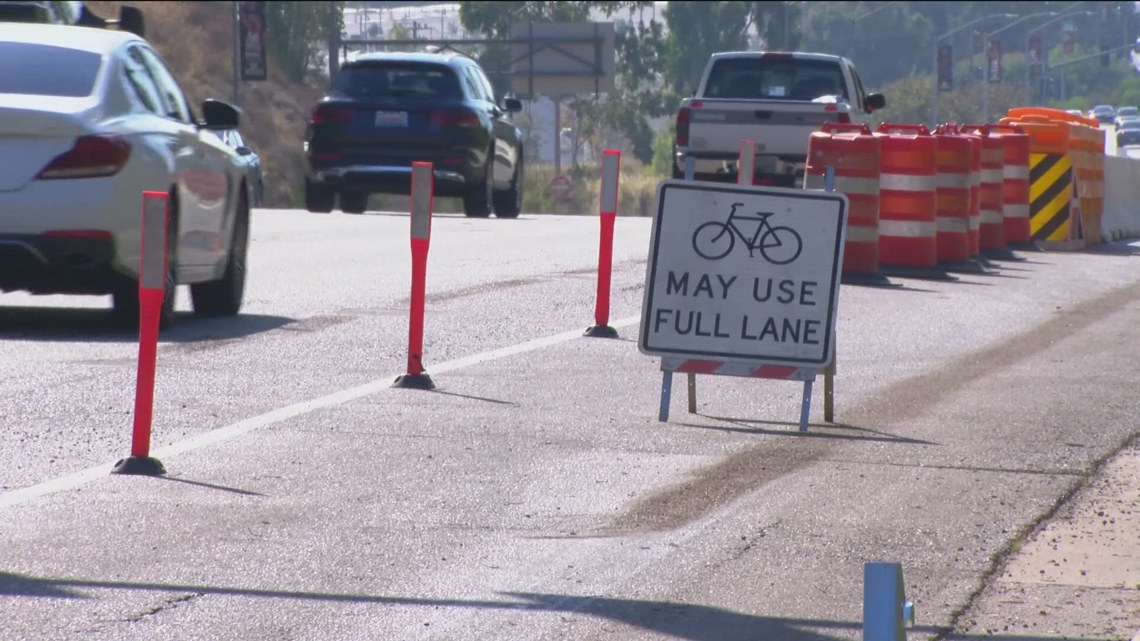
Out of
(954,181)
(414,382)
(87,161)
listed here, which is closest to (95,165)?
(87,161)

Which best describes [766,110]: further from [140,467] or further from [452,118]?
[140,467]

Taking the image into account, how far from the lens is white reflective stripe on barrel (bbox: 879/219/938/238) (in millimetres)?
16906

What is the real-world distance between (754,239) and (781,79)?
Answer: 15.0 meters

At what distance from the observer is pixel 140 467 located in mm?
7070

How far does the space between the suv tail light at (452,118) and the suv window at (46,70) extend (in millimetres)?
11643

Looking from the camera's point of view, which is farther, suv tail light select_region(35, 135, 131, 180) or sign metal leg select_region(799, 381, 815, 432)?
suv tail light select_region(35, 135, 131, 180)

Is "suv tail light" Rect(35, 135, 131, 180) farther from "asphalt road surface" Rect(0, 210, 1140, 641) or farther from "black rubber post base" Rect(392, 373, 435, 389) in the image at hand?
"black rubber post base" Rect(392, 373, 435, 389)

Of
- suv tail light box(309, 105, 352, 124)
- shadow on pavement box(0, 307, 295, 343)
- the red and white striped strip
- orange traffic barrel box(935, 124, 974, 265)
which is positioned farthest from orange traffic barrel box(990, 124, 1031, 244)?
the red and white striped strip

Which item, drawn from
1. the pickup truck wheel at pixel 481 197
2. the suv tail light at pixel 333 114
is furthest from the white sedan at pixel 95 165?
the pickup truck wheel at pixel 481 197

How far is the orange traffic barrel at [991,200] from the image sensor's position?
65.3 ft

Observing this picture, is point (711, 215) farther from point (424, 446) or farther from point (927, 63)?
point (927, 63)

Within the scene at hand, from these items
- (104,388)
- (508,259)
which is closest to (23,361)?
(104,388)

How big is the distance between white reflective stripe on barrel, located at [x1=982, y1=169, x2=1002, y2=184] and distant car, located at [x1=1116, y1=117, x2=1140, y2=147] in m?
64.2

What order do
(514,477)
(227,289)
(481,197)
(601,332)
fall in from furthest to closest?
1. (481,197)
2. (227,289)
3. (601,332)
4. (514,477)
